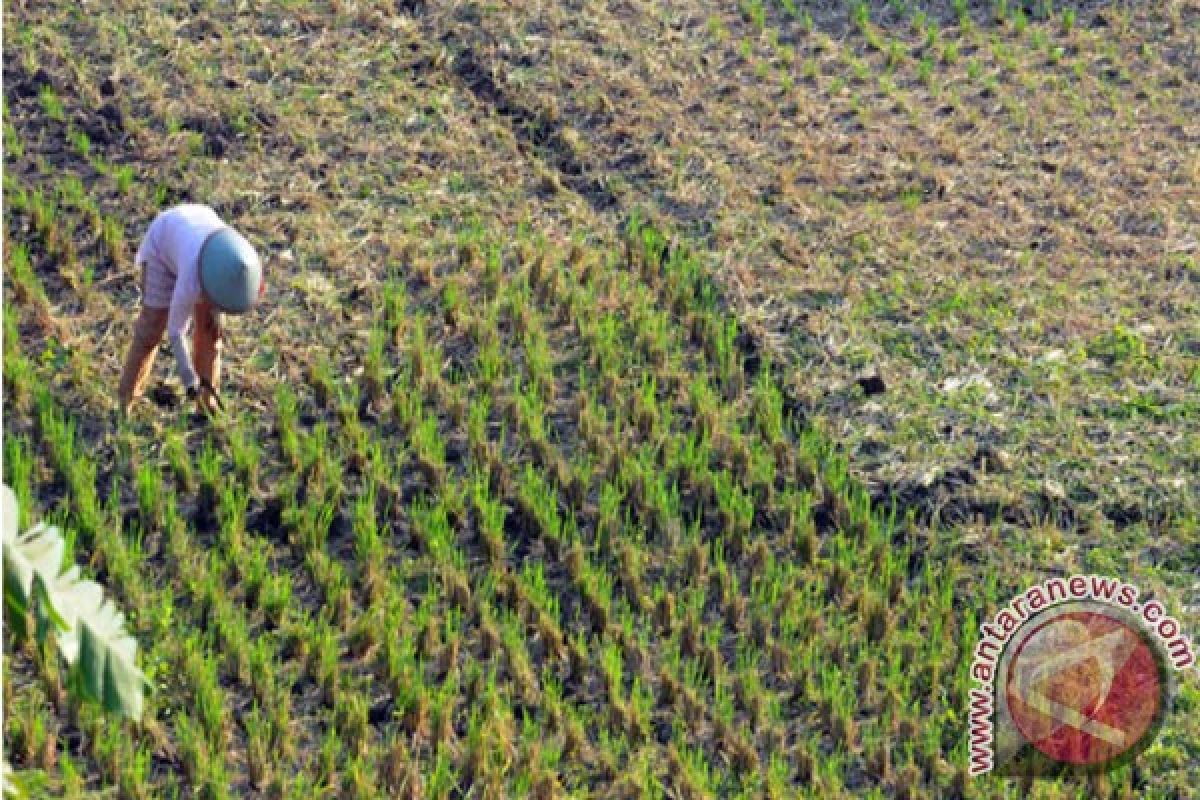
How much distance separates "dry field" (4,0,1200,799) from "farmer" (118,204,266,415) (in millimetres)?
175

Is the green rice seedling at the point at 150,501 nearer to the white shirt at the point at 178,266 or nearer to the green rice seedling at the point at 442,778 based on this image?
the white shirt at the point at 178,266

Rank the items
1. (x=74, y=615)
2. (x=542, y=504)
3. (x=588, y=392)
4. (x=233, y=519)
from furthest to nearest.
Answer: (x=588, y=392) < (x=542, y=504) < (x=233, y=519) < (x=74, y=615)

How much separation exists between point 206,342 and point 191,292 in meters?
0.32

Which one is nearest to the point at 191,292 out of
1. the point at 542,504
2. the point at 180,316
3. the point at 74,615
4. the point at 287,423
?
the point at 180,316

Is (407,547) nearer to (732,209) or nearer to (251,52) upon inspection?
(732,209)

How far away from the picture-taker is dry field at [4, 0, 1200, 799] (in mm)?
5652

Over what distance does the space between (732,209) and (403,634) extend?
3.08 meters

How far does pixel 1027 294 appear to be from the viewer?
7.96 meters

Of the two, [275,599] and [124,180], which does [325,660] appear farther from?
[124,180]

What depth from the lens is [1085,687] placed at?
19.5 ft

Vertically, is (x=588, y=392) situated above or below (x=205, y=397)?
above

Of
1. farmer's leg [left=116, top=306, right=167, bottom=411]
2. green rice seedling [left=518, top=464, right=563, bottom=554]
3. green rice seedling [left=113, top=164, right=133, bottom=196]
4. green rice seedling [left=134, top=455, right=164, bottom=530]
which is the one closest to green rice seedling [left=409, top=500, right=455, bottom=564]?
green rice seedling [left=518, top=464, right=563, bottom=554]

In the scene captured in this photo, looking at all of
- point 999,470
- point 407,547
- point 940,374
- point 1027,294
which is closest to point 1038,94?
point 1027,294

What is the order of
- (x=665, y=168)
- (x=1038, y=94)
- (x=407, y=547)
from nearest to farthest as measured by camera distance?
(x=407, y=547), (x=665, y=168), (x=1038, y=94)
